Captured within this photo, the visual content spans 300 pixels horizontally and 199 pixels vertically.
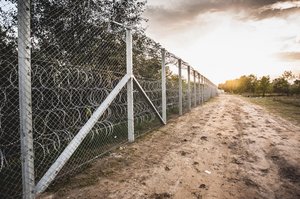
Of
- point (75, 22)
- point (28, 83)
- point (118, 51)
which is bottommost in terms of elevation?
point (28, 83)

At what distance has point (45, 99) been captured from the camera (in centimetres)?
460

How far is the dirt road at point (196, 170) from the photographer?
3238 mm

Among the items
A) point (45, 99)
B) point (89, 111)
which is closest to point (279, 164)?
point (89, 111)

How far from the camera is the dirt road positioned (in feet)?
10.6

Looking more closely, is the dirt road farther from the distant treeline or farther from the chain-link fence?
the distant treeline

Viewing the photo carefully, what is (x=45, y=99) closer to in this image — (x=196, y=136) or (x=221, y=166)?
(x=221, y=166)

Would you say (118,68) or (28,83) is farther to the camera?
(118,68)

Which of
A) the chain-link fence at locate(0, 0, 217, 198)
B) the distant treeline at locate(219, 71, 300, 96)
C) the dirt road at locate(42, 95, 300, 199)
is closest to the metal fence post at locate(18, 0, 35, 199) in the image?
the chain-link fence at locate(0, 0, 217, 198)

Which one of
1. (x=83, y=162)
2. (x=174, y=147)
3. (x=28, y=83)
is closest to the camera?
(x=28, y=83)

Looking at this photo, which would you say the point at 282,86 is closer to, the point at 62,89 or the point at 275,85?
the point at 275,85

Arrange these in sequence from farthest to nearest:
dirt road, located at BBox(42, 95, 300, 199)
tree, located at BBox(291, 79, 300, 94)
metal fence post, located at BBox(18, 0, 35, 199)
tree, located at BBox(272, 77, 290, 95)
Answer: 1. tree, located at BBox(272, 77, 290, 95)
2. tree, located at BBox(291, 79, 300, 94)
3. dirt road, located at BBox(42, 95, 300, 199)
4. metal fence post, located at BBox(18, 0, 35, 199)

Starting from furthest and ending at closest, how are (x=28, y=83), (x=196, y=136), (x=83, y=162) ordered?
(x=196, y=136), (x=83, y=162), (x=28, y=83)

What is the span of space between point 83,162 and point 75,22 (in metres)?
3.64

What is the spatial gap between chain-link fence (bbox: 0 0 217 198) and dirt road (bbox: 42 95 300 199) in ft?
1.76
